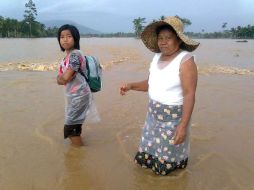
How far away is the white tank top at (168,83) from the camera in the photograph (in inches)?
130

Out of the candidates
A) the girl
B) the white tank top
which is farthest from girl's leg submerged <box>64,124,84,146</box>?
the white tank top

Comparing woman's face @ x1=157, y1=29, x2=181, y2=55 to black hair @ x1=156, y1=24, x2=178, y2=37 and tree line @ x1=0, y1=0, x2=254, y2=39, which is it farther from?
tree line @ x1=0, y1=0, x2=254, y2=39

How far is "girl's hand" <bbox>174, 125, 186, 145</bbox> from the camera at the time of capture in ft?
10.9

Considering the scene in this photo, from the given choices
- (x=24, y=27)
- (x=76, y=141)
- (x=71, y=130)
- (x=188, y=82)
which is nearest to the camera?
(x=188, y=82)

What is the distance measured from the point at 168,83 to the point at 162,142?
0.58m

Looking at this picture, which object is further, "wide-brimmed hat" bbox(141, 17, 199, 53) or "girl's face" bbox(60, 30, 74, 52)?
"girl's face" bbox(60, 30, 74, 52)

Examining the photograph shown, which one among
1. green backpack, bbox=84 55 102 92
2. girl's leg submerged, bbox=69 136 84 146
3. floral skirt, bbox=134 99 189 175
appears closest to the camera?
floral skirt, bbox=134 99 189 175

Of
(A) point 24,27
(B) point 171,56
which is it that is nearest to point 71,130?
(B) point 171,56

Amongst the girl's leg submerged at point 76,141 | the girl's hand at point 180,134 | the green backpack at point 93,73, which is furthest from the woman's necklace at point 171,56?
the girl's leg submerged at point 76,141

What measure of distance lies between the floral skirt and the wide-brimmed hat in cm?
55

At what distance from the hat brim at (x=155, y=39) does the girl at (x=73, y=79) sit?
2.60ft

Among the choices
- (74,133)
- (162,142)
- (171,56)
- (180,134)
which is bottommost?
(74,133)

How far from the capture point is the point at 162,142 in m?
3.52

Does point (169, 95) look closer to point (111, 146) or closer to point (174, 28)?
point (174, 28)
